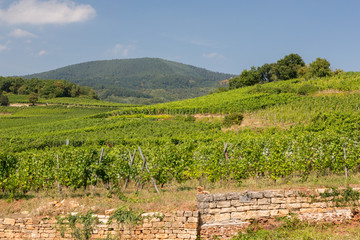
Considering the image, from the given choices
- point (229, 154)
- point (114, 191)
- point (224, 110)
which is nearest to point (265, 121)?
point (224, 110)

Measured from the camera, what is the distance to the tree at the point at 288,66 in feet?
270

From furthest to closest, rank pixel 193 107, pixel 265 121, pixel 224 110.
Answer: pixel 193 107 → pixel 224 110 → pixel 265 121

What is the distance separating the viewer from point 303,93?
2108 inches

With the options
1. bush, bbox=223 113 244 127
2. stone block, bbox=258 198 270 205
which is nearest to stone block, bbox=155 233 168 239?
stone block, bbox=258 198 270 205

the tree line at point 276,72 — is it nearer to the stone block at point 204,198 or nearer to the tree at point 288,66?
the tree at point 288,66

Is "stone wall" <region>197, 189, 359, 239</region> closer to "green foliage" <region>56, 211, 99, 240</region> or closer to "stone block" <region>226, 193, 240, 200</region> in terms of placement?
"stone block" <region>226, 193, 240, 200</region>

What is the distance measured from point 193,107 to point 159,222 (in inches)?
1688

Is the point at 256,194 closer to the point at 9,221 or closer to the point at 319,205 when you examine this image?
the point at 319,205

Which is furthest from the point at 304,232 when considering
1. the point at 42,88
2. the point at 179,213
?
the point at 42,88

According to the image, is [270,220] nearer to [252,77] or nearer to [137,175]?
[137,175]

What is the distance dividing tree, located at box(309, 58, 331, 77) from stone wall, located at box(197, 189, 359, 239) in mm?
64315

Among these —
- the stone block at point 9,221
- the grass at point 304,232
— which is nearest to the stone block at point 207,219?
the grass at point 304,232

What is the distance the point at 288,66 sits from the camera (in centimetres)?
8369

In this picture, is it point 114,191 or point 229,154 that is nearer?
point 114,191
